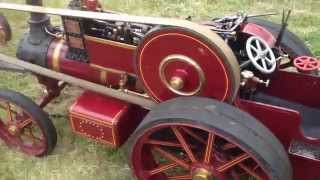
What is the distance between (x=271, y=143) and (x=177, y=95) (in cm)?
52

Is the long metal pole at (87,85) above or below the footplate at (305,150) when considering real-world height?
above

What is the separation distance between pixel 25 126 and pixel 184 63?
1150mm

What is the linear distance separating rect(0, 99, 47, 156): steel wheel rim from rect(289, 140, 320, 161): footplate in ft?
4.56

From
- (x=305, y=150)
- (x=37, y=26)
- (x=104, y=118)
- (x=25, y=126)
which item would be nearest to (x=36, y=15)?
(x=37, y=26)

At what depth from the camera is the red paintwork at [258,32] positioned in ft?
8.51

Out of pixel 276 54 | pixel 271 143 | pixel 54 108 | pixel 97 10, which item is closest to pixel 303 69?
pixel 276 54

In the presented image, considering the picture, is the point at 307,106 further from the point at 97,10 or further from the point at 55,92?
the point at 55,92

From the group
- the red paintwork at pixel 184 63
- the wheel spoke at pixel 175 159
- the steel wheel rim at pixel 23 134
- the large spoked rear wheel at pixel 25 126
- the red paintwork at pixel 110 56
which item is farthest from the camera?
the steel wheel rim at pixel 23 134

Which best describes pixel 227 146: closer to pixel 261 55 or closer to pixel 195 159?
pixel 195 159

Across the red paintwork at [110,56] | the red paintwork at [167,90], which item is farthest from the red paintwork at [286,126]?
the red paintwork at [110,56]

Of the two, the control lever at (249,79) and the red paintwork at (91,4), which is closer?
the control lever at (249,79)

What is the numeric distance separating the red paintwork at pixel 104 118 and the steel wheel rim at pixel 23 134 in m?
Answer: 0.27

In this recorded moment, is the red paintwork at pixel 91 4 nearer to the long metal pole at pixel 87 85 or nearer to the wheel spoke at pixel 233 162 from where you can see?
the long metal pole at pixel 87 85

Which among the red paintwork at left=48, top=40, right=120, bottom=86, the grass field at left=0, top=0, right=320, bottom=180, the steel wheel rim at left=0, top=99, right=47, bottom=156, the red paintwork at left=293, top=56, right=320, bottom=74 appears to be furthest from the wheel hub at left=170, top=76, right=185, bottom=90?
the steel wheel rim at left=0, top=99, right=47, bottom=156
